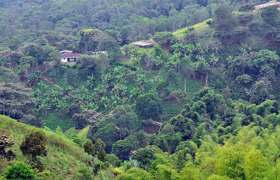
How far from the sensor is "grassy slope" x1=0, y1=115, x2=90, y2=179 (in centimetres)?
2191

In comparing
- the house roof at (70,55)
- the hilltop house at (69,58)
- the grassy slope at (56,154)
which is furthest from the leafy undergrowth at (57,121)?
the grassy slope at (56,154)

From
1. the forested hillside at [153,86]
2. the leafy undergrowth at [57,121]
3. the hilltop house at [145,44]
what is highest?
the hilltop house at [145,44]

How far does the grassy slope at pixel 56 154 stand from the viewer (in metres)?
21.9

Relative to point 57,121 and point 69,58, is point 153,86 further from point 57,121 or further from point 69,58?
point 69,58

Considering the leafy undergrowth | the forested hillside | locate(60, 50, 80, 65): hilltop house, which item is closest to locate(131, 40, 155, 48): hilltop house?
the forested hillside

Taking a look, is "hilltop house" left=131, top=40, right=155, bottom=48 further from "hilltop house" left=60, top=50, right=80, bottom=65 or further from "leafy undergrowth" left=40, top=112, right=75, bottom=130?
"leafy undergrowth" left=40, top=112, right=75, bottom=130

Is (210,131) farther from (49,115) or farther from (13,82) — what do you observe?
(13,82)

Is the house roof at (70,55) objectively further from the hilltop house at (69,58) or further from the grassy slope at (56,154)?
the grassy slope at (56,154)

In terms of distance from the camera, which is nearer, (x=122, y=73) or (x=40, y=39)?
(x=122, y=73)

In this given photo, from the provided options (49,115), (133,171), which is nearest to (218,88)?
(49,115)

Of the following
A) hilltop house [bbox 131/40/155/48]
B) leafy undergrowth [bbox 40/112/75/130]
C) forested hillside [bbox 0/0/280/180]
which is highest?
hilltop house [bbox 131/40/155/48]

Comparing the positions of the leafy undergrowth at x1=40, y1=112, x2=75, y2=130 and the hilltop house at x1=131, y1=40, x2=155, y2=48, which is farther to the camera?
the hilltop house at x1=131, y1=40, x2=155, y2=48

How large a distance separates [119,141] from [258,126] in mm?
9550

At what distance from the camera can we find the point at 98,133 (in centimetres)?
3919
